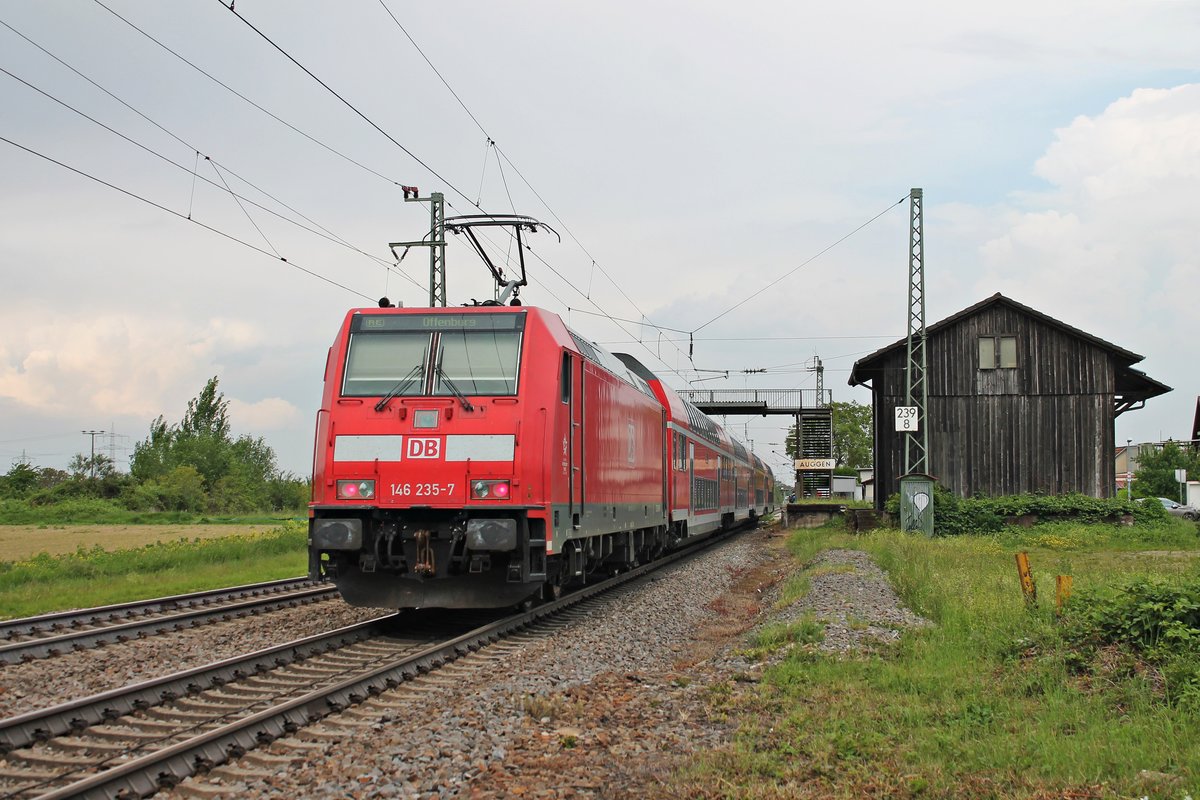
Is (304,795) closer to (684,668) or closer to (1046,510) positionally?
(684,668)

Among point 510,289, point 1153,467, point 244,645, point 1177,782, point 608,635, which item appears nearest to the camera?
point 1177,782

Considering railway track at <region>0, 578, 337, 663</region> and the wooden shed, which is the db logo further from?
the wooden shed

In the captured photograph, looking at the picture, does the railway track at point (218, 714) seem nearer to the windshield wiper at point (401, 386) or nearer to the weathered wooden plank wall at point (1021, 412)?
the windshield wiper at point (401, 386)

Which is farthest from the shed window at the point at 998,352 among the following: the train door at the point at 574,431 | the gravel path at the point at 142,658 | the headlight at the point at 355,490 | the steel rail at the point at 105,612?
the headlight at the point at 355,490

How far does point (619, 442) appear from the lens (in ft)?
48.6

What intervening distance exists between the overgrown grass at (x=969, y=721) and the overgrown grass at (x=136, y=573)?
1101 centimetres

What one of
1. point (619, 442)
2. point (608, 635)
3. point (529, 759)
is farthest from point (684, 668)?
point (619, 442)

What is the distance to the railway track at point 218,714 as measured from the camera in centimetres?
559

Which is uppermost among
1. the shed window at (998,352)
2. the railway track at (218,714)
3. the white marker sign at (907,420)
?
the shed window at (998,352)

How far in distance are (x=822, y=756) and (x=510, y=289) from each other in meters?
10.0

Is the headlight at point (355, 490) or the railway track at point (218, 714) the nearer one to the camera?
the railway track at point (218, 714)

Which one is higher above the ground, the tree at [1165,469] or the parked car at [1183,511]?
the tree at [1165,469]

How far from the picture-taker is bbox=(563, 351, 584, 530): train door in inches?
461

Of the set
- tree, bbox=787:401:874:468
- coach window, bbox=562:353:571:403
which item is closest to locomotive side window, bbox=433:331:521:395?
coach window, bbox=562:353:571:403
